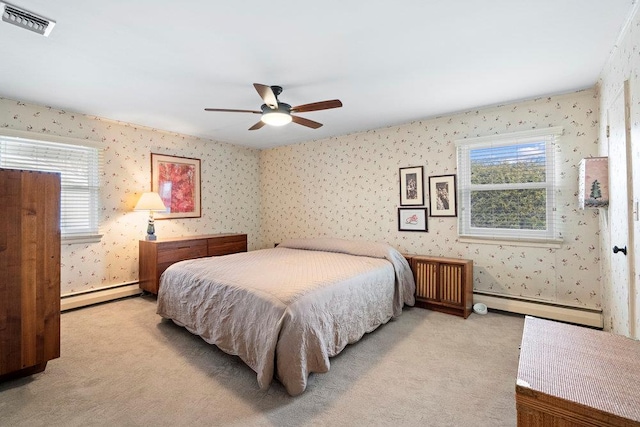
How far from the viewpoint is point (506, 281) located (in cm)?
338

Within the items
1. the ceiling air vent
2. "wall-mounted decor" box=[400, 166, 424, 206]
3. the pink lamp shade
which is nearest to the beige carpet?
the pink lamp shade

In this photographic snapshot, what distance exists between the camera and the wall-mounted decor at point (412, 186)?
3.93 m

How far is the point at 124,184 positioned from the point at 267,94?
2863mm

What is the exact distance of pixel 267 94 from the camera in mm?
2377

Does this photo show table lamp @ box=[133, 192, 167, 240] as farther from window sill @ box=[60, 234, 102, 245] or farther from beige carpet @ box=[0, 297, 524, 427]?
beige carpet @ box=[0, 297, 524, 427]

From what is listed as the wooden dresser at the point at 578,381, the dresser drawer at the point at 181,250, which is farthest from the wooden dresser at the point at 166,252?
the wooden dresser at the point at 578,381

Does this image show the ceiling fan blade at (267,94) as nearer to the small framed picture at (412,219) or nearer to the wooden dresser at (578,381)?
the wooden dresser at (578,381)

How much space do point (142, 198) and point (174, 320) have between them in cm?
183

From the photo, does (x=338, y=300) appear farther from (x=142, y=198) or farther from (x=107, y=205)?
(x=107, y=205)

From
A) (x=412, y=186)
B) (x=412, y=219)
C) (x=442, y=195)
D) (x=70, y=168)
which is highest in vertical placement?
(x=70, y=168)

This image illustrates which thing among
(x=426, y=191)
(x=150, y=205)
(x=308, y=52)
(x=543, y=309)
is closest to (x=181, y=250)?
(x=150, y=205)

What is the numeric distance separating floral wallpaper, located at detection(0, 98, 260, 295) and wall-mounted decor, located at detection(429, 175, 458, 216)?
3.39m

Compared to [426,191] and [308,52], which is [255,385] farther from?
[426,191]

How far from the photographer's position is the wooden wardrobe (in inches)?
78.9
